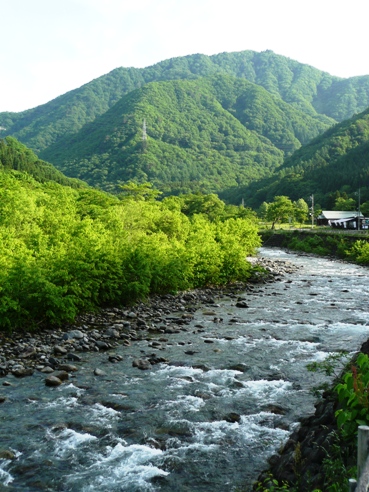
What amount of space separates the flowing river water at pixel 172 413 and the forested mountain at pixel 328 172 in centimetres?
9788

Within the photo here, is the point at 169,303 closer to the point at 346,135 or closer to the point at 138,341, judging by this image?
the point at 138,341

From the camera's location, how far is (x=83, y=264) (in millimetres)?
22359

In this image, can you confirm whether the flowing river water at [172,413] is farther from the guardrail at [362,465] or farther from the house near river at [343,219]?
the house near river at [343,219]

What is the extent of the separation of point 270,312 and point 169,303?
5.96 metres

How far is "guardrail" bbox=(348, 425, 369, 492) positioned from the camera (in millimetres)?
3959

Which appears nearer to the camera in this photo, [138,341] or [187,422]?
[187,422]

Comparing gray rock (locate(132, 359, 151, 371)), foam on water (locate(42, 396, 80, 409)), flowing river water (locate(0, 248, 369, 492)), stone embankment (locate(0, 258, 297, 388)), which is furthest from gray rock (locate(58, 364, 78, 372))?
foam on water (locate(42, 396, 80, 409))

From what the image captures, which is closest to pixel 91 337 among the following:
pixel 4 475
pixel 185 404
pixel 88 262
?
pixel 88 262

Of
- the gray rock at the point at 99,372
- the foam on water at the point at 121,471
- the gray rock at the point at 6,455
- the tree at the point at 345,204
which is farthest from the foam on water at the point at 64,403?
the tree at the point at 345,204

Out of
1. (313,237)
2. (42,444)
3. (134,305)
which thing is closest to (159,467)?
(42,444)

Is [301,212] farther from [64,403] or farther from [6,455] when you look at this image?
[6,455]

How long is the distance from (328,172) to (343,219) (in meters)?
38.6

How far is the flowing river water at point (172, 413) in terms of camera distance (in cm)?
932

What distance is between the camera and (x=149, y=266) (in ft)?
89.1
